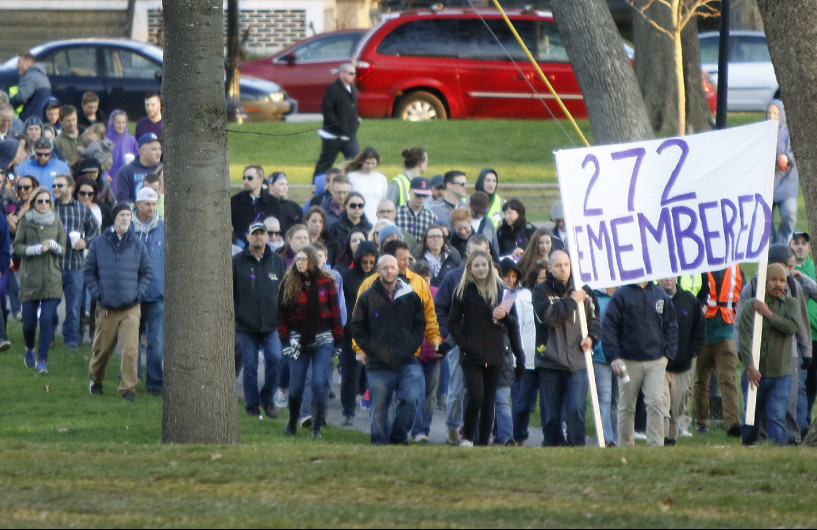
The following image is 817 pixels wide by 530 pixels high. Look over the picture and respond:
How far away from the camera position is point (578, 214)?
1012 cm

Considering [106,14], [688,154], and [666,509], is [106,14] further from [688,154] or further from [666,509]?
[666,509]

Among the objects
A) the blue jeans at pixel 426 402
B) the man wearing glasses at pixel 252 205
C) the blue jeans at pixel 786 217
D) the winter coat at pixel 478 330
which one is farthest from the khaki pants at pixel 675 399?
the blue jeans at pixel 786 217

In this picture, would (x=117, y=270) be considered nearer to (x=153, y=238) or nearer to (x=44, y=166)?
(x=153, y=238)

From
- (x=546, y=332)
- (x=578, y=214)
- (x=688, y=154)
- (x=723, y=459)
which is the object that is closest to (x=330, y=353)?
(x=546, y=332)

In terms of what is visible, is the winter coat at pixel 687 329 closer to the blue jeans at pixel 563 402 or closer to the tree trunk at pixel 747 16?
the blue jeans at pixel 563 402

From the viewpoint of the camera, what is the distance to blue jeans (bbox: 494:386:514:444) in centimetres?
1133

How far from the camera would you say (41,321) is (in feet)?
44.3

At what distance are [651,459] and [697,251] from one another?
245cm

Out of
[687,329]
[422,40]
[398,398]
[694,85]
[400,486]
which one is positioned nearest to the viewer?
[400,486]

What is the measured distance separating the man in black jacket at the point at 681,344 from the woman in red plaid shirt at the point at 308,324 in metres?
2.81

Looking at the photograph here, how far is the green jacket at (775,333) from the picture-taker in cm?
1120

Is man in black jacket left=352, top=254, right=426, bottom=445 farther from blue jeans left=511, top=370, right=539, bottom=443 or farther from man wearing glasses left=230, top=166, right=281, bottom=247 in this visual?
man wearing glasses left=230, top=166, right=281, bottom=247

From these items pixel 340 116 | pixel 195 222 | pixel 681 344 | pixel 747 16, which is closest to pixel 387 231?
pixel 681 344

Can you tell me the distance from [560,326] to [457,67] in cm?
1398
